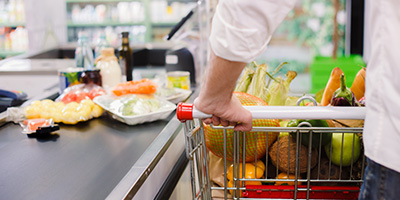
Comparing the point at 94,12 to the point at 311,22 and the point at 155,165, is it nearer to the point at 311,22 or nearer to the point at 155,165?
the point at 311,22

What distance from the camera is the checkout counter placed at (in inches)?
40.8

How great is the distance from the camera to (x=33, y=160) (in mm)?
1228

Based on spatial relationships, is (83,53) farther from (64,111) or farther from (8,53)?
(8,53)

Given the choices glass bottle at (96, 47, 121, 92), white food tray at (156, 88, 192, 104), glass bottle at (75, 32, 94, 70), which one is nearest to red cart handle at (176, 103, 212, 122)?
white food tray at (156, 88, 192, 104)

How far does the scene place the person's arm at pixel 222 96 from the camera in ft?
2.59

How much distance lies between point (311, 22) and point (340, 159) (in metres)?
4.43

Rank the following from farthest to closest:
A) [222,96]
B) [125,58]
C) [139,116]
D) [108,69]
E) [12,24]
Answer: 1. [12,24]
2. [125,58]
3. [108,69]
4. [139,116]
5. [222,96]

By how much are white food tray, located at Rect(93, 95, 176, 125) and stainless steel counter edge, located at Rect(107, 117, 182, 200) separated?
2.0 inches

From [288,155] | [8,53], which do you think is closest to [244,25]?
[288,155]

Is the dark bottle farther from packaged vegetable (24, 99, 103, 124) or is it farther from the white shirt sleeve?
the white shirt sleeve

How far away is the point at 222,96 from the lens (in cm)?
88

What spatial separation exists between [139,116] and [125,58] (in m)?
0.71

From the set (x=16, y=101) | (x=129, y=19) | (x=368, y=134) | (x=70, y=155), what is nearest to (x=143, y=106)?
(x=70, y=155)

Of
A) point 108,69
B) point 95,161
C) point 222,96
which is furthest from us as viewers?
point 108,69
